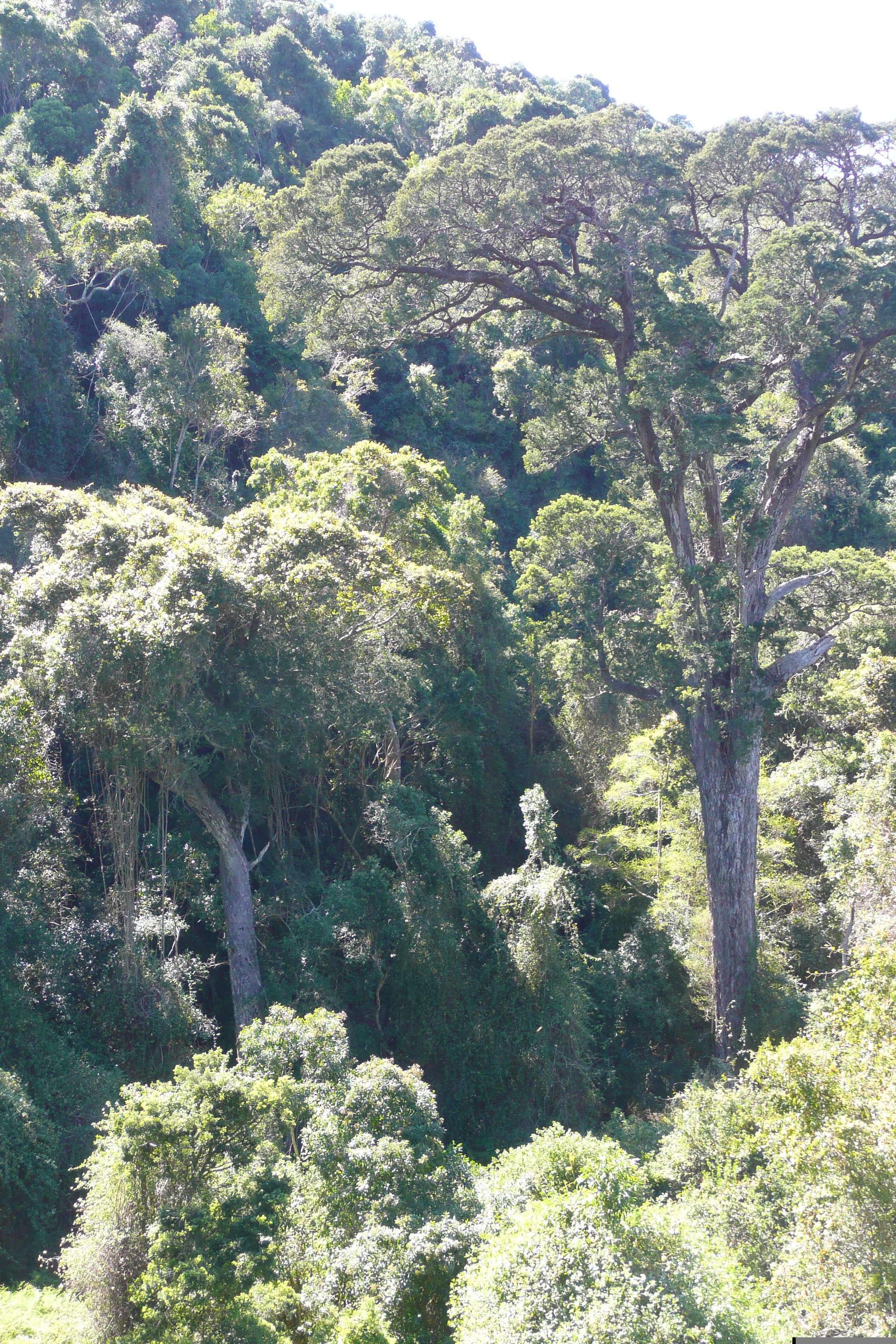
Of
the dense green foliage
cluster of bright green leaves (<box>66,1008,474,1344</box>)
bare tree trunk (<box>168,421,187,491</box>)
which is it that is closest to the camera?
cluster of bright green leaves (<box>66,1008,474,1344</box>)

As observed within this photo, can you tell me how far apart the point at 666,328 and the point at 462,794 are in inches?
346

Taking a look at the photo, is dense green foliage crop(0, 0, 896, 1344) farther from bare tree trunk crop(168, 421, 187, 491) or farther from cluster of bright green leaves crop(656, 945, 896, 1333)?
bare tree trunk crop(168, 421, 187, 491)

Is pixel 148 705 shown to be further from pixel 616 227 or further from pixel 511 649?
pixel 511 649

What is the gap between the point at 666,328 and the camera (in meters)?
11.8

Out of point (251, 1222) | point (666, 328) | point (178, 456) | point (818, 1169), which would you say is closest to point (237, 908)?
point (251, 1222)

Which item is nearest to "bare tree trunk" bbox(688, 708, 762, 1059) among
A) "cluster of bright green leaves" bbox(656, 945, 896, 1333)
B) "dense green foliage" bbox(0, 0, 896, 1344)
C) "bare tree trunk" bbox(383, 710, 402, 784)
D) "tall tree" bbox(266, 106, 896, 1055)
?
"tall tree" bbox(266, 106, 896, 1055)

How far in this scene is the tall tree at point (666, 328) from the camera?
458 inches

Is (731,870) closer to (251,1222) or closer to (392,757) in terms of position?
(392,757)

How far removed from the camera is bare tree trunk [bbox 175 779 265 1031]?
39.4 feet

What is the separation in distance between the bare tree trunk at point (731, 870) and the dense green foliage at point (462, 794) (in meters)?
0.20

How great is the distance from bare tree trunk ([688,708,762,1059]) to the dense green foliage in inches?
7.7

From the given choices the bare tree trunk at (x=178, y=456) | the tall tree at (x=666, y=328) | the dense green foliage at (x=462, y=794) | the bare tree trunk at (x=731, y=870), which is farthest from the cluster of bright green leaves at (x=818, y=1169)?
the bare tree trunk at (x=178, y=456)

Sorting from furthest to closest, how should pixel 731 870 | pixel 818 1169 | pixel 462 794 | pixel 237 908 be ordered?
pixel 462 794, pixel 237 908, pixel 731 870, pixel 818 1169

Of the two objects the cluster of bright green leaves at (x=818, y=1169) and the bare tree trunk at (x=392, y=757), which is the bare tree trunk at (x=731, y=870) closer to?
the cluster of bright green leaves at (x=818, y=1169)
